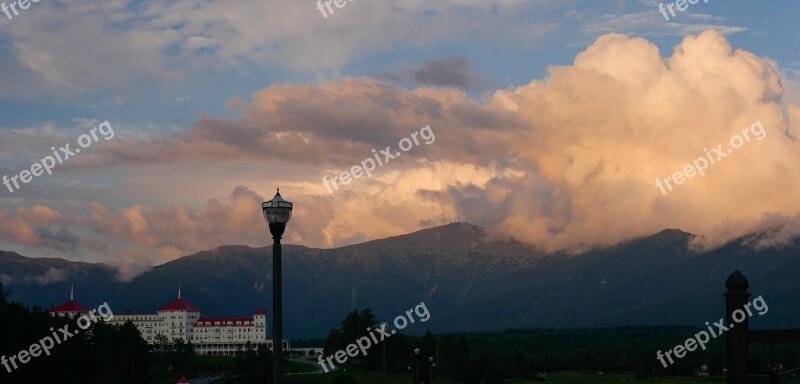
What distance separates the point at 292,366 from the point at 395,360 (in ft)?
98.0

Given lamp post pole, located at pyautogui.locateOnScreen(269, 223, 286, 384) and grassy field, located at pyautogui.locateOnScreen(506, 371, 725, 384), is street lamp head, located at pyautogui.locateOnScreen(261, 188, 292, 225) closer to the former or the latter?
lamp post pole, located at pyautogui.locateOnScreen(269, 223, 286, 384)

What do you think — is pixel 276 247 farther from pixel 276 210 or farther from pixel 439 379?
pixel 439 379

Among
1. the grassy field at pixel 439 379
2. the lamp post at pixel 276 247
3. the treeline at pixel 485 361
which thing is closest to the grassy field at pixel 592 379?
the grassy field at pixel 439 379

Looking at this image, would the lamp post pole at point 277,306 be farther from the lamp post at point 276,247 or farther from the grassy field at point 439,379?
the grassy field at point 439,379

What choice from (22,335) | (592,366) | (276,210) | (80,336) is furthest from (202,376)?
(276,210)

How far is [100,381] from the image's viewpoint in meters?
94.8

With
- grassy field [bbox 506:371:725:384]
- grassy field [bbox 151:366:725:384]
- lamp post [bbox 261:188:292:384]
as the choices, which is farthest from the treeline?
lamp post [bbox 261:188:292:384]

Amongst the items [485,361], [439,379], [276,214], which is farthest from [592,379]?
[276,214]

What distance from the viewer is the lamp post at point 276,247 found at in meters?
19.8

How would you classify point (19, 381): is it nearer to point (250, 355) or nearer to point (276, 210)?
point (276, 210)

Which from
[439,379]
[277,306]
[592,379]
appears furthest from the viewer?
[592,379]

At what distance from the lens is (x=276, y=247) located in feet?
65.9

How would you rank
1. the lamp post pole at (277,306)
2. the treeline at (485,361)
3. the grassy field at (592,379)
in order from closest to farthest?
the lamp post pole at (277,306)
the grassy field at (592,379)
the treeline at (485,361)

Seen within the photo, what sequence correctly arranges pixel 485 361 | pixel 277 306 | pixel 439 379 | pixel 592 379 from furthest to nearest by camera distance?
pixel 592 379, pixel 439 379, pixel 485 361, pixel 277 306
